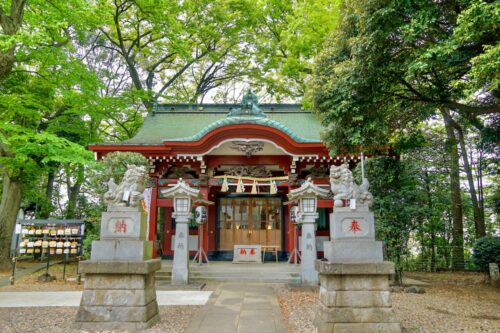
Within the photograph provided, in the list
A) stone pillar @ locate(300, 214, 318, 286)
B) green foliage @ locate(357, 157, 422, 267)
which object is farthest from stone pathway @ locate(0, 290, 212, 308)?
green foliage @ locate(357, 157, 422, 267)

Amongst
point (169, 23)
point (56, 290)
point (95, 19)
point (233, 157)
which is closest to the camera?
point (56, 290)

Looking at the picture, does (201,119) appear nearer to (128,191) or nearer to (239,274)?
(239,274)

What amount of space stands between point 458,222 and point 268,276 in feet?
29.0

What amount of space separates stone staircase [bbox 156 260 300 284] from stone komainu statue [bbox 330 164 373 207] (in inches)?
212

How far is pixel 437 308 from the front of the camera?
22.9ft

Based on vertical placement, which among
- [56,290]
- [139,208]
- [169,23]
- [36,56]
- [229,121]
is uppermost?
[169,23]

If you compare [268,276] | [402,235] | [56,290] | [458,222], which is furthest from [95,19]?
[458,222]

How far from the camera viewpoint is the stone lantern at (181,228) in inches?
376

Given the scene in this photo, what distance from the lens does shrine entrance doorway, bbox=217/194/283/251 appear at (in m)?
14.4

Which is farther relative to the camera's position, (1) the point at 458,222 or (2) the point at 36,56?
(1) the point at 458,222

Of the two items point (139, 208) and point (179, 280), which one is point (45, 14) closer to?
point (139, 208)

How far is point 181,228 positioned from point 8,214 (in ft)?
25.9

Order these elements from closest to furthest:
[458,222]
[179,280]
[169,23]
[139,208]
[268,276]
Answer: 1. [139,208]
2. [179,280]
3. [268,276]
4. [458,222]
5. [169,23]

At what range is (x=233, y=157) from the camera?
13.0 metres
